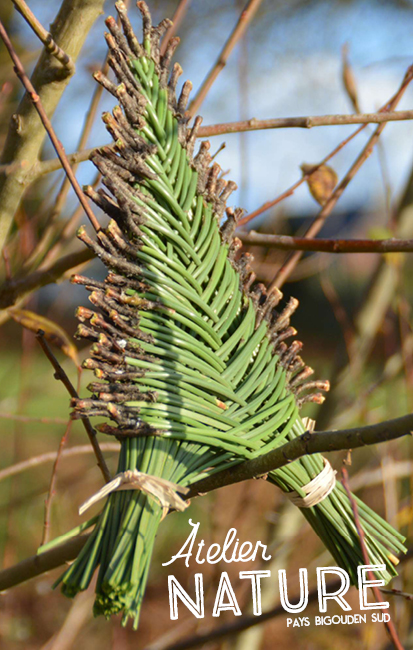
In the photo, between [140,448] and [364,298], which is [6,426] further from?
[140,448]

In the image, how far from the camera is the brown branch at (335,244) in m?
0.48

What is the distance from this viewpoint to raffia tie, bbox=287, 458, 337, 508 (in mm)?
357

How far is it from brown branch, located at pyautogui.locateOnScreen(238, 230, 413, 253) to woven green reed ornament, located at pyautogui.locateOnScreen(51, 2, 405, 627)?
132mm

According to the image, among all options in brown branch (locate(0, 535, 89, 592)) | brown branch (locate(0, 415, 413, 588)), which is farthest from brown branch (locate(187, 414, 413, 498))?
brown branch (locate(0, 535, 89, 592))

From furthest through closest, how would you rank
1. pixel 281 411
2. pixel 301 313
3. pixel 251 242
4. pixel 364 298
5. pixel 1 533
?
pixel 301 313, pixel 1 533, pixel 364 298, pixel 251 242, pixel 281 411

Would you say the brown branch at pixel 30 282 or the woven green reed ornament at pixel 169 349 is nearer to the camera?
the woven green reed ornament at pixel 169 349

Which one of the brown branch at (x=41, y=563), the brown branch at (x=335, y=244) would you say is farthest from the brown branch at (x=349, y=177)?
the brown branch at (x=41, y=563)

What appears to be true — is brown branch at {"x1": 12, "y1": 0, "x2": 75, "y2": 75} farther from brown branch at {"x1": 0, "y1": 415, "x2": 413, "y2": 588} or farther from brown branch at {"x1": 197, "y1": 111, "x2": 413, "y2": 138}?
brown branch at {"x1": 0, "y1": 415, "x2": 413, "y2": 588}

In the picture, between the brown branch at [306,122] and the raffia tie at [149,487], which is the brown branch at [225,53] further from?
the raffia tie at [149,487]

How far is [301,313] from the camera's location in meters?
3.22

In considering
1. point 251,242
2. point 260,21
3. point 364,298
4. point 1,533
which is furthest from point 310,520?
point 1,533

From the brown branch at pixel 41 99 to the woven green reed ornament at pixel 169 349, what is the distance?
13 centimetres

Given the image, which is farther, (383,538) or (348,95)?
(348,95)

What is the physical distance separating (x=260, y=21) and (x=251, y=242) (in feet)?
4.97
